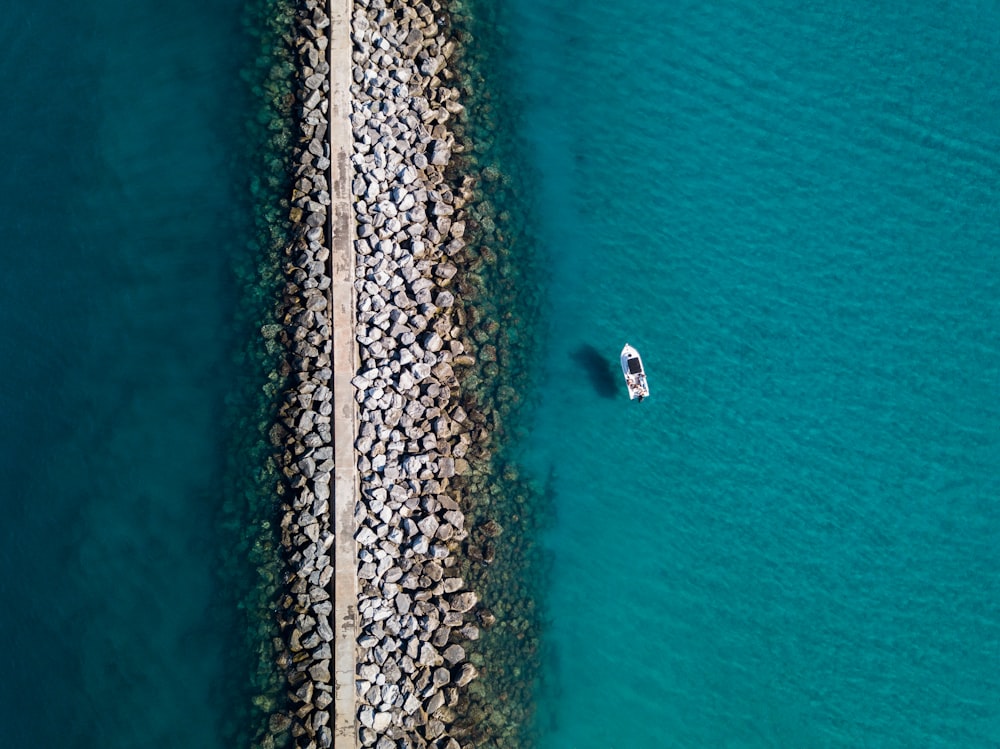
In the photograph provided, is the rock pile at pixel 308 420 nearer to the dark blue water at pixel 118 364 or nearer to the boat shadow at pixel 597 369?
the dark blue water at pixel 118 364

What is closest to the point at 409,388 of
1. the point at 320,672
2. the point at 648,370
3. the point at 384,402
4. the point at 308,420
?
the point at 384,402

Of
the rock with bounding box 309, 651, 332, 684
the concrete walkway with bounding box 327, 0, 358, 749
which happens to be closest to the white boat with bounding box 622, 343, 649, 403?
the concrete walkway with bounding box 327, 0, 358, 749

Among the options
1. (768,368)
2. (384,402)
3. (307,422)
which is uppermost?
(768,368)

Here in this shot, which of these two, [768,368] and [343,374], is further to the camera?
[768,368]

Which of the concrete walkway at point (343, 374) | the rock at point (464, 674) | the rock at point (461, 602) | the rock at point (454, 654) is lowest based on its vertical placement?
the rock at point (464, 674)

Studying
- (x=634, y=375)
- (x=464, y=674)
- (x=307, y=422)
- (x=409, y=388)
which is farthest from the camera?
(x=634, y=375)

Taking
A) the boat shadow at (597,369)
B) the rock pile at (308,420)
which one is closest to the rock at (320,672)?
the rock pile at (308,420)

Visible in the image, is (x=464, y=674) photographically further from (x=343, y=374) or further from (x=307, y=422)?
(x=343, y=374)
